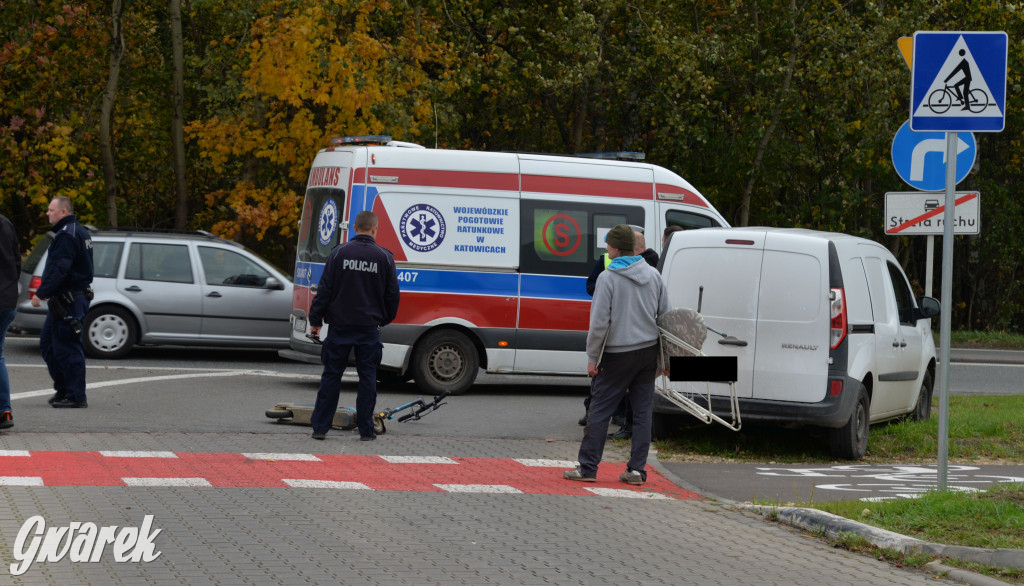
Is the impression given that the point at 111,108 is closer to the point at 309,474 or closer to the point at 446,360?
the point at 446,360

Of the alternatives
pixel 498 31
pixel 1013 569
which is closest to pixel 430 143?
pixel 498 31

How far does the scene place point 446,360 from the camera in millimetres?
14031

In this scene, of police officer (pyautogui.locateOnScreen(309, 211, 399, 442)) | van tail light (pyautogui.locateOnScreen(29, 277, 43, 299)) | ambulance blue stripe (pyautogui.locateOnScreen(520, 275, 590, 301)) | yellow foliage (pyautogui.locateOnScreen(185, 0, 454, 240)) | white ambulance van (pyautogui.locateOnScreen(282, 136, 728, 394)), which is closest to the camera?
police officer (pyautogui.locateOnScreen(309, 211, 399, 442))

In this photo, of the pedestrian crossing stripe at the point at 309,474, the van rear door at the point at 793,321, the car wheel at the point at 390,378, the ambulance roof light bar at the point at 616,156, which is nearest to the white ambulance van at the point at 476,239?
the ambulance roof light bar at the point at 616,156

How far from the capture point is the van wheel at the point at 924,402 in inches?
502

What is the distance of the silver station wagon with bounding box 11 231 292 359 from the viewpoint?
16.0 m

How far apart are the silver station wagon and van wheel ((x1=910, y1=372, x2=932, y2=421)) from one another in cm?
806

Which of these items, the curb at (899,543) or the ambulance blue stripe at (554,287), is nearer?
the curb at (899,543)

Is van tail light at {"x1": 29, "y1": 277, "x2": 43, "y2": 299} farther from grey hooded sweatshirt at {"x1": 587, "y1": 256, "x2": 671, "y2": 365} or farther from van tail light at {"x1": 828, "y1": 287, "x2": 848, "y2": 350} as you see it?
van tail light at {"x1": 828, "y1": 287, "x2": 848, "y2": 350}

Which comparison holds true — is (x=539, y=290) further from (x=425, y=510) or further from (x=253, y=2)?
(x=253, y=2)

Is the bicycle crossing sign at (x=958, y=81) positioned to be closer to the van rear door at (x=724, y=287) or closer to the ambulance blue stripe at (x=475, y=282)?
the van rear door at (x=724, y=287)

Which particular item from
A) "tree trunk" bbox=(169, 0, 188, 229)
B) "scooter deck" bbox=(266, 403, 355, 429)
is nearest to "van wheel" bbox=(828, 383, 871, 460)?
"scooter deck" bbox=(266, 403, 355, 429)

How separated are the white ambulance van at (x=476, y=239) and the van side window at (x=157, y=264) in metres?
2.73

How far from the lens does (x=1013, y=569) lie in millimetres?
6246
